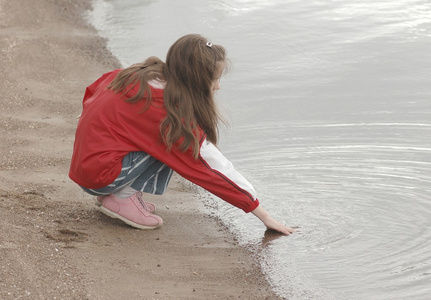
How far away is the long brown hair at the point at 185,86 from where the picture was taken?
144 inches

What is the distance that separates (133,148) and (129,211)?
1.24 ft

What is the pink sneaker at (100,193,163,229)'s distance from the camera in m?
3.91

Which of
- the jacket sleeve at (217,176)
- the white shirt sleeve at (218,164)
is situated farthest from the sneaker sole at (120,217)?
the white shirt sleeve at (218,164)

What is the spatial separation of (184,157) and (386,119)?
7.68 feet

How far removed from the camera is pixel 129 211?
3.91 metres

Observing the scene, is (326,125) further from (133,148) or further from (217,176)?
(133,148)

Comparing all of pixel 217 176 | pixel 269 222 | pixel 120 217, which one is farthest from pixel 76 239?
pixel 269 222

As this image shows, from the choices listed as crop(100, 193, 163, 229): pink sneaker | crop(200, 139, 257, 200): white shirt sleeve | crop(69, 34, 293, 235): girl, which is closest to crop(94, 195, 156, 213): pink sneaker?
crop(100, 193, 163, 229): pink sneaker

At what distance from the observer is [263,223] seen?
4.16 metres

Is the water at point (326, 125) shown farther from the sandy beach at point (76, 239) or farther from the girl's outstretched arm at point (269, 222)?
the sandy beach at point (76, 239)

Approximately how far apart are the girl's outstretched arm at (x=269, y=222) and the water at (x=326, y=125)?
0.07 metres

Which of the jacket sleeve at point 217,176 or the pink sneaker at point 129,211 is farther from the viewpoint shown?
the pink sneaker at point 129,211

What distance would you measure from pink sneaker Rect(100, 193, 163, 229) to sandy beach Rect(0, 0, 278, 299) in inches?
2.1

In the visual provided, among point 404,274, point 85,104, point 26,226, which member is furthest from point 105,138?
point 404,274
